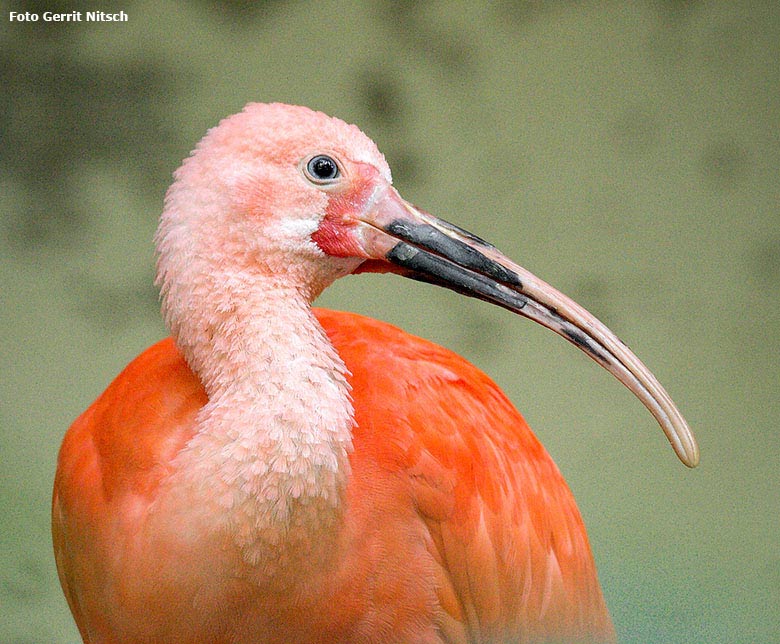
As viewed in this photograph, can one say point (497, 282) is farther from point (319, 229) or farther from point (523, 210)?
point (523, 210)

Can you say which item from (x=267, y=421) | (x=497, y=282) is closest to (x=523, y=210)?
(x=497, y=282)

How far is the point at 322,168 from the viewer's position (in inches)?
50.1

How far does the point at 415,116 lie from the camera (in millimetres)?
2266

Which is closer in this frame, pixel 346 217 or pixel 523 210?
pixel 346 217

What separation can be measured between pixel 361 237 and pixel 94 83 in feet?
3.79

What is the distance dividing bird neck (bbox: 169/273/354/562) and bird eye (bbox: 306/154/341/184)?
147mm

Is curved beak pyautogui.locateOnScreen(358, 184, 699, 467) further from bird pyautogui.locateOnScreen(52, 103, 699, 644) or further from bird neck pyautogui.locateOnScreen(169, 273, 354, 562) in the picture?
bird neck pyautogui.locateOnScreen(169, 273, 354, 562)

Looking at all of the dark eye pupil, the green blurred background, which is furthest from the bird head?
the green blurred background

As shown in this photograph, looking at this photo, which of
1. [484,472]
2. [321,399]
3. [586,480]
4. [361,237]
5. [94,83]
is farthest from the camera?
[586,480]

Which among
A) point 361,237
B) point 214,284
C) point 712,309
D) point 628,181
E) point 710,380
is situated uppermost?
point 628,181

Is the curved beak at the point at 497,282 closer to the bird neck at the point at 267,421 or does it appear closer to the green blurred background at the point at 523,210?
the bird neck at the point at 267,421

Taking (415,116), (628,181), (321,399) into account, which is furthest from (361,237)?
(628,181)

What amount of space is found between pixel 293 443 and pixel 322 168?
36 cm

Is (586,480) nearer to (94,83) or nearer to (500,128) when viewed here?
(500,128)
